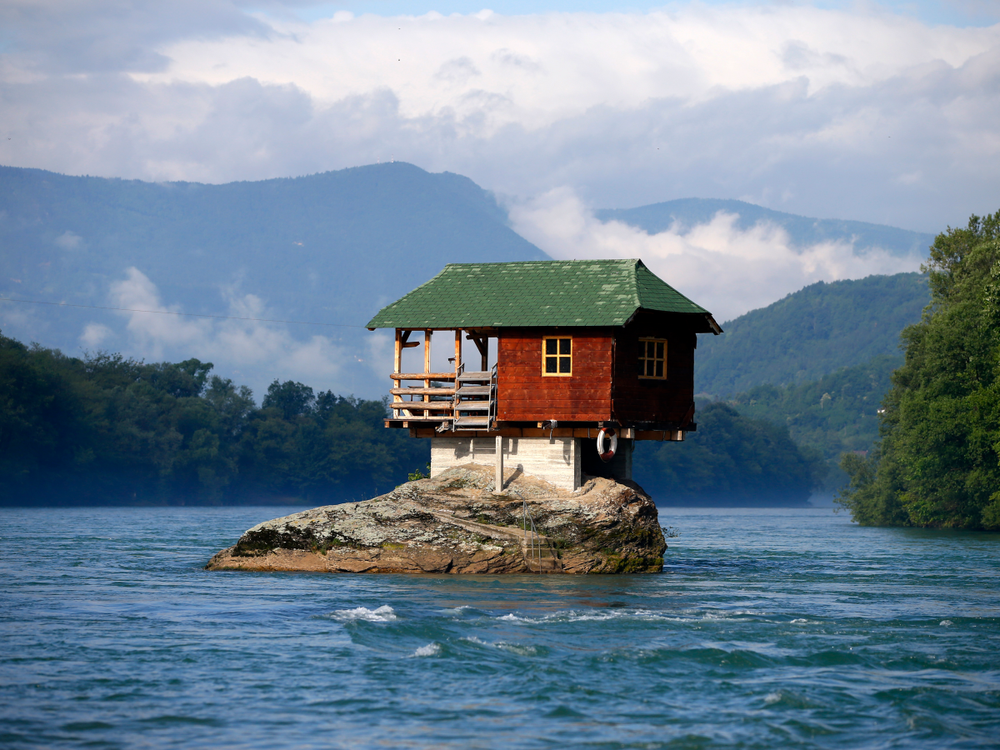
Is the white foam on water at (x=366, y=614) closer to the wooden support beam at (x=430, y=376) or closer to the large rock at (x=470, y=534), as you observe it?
the large rock at (x=470, y=534)

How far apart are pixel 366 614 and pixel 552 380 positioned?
1157cm

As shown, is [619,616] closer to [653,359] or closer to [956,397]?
[653,359]

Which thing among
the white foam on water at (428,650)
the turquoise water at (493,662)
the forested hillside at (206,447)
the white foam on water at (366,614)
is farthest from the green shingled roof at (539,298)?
the forested hillside at (206,447)

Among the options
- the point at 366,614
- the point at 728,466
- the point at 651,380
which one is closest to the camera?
the point at 366,614

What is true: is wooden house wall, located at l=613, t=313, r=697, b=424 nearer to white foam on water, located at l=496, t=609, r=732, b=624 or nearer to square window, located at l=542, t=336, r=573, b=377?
square window, located at l=542, t=336, r=573, b=377

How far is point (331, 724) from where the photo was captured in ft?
49.6

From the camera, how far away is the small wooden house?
32.5 metres

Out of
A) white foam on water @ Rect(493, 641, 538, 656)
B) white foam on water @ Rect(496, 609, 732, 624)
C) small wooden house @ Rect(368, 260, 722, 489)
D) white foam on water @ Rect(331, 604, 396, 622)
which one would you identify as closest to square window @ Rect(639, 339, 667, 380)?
small wooden house @ Rect(368, 260, 722, 489)

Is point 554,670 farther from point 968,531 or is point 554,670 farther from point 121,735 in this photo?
point 968,531

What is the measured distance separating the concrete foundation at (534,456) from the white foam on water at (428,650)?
1310 centimetres

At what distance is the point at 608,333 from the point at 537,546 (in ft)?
21.3

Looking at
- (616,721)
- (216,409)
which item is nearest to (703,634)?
(616,721)

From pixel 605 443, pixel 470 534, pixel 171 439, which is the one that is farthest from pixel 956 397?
pixel 171 439

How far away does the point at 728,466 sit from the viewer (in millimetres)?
164375
